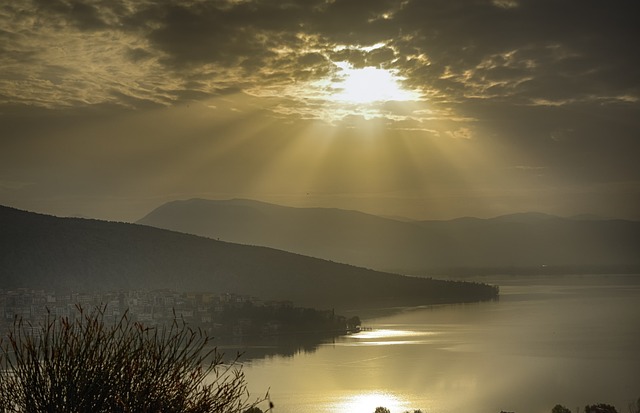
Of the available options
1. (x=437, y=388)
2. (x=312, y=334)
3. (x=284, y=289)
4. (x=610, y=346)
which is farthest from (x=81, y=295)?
(x=610, y=346)

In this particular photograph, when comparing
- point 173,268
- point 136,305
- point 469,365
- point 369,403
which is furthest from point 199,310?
point 369,403

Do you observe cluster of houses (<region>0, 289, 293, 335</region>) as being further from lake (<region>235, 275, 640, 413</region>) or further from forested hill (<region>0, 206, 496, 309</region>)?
lake (<region>235, 275, 640, 413</region>)

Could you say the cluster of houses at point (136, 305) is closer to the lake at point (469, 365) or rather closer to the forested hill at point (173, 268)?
the forested hill at point (173, 268)

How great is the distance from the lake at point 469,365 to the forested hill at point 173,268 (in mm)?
20023

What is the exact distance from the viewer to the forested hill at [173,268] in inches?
3489

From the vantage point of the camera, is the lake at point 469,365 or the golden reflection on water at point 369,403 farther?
the lake at point 469,365

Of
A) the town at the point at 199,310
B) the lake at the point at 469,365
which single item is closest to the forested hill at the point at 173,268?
the town at the point at 199,310

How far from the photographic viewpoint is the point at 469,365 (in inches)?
2377

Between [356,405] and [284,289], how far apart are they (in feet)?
236

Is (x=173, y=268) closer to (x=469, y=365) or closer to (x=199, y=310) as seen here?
(x=199, y=310)

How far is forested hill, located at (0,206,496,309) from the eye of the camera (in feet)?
291

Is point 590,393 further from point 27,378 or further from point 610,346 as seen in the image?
point 27,378

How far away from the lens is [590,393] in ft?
155

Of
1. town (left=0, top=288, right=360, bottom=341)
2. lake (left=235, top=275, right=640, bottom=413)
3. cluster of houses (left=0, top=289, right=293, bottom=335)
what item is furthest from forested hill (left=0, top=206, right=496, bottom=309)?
lake (left=235, top=275, right=640, bottom=413)
